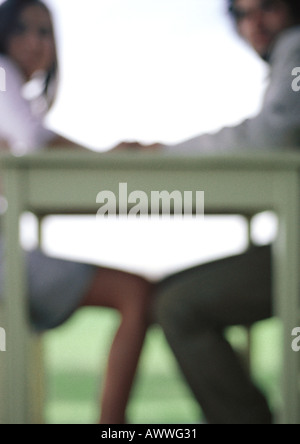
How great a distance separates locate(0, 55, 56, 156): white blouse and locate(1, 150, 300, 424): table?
47cm

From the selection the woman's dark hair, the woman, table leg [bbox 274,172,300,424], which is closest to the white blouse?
the woman's dark hair

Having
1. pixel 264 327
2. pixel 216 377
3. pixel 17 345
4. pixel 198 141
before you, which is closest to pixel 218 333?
pixel 216 377

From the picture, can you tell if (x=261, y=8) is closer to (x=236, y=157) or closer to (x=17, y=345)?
(x=236, y=157)

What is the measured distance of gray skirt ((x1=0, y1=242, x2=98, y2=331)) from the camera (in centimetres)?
105

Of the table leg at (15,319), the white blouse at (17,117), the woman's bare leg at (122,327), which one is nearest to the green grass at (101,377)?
the woman's bare leg at (122,327)

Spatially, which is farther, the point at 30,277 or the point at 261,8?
the point at 261,8

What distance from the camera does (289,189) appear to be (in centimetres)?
97

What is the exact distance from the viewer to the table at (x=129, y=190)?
3.13ft

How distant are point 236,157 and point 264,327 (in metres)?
2.33

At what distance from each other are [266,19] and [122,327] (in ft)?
3.01

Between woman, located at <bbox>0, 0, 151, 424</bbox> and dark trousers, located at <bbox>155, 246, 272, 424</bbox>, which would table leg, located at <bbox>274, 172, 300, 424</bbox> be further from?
woman, located at <bbox>0, 0, 151, 424</bbox>

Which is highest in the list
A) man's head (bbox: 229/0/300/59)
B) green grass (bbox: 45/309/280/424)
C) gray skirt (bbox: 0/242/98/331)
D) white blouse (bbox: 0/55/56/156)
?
man's head (bbox: 229/0/300/59)

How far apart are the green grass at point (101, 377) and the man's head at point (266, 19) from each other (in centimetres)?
79

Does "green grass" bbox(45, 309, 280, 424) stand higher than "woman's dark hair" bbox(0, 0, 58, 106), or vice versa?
"woman's dark hair" bbox(0, 0, 58, 106)
